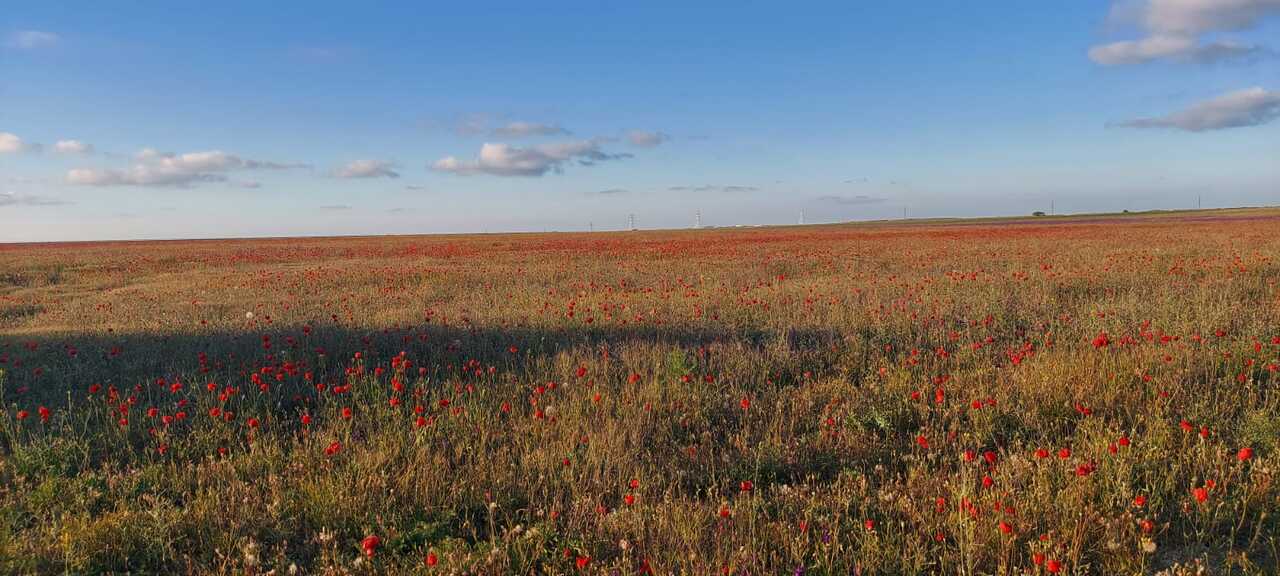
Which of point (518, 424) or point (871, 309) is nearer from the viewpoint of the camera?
point (518, 424)

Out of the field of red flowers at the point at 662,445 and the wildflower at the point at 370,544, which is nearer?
the wildflower at the point at 370,544

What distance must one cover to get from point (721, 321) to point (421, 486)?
5.94 metres

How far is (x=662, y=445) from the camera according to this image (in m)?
4.69

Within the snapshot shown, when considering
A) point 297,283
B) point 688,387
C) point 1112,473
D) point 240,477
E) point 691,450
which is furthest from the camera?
point 297,283

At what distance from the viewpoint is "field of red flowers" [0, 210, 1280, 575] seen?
3.29m

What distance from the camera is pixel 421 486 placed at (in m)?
3.92

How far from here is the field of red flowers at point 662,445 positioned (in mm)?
3295

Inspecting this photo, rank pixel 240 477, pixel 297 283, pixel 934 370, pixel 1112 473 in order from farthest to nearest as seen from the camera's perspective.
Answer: pixel 297 283 → pixel 934 370 → pixel 240 477 → pixel 1112 473

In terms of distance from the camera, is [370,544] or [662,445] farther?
[662,445]

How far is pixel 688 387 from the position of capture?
5758mm

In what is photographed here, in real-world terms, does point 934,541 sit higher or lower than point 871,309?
lower

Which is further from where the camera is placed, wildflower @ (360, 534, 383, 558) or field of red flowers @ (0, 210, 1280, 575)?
field of red flowers @ (0, 210, 1280, 575)

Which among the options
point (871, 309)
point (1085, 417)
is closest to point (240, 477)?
point (1085, 417)

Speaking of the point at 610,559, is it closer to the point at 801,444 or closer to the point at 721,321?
the point at 801,444
